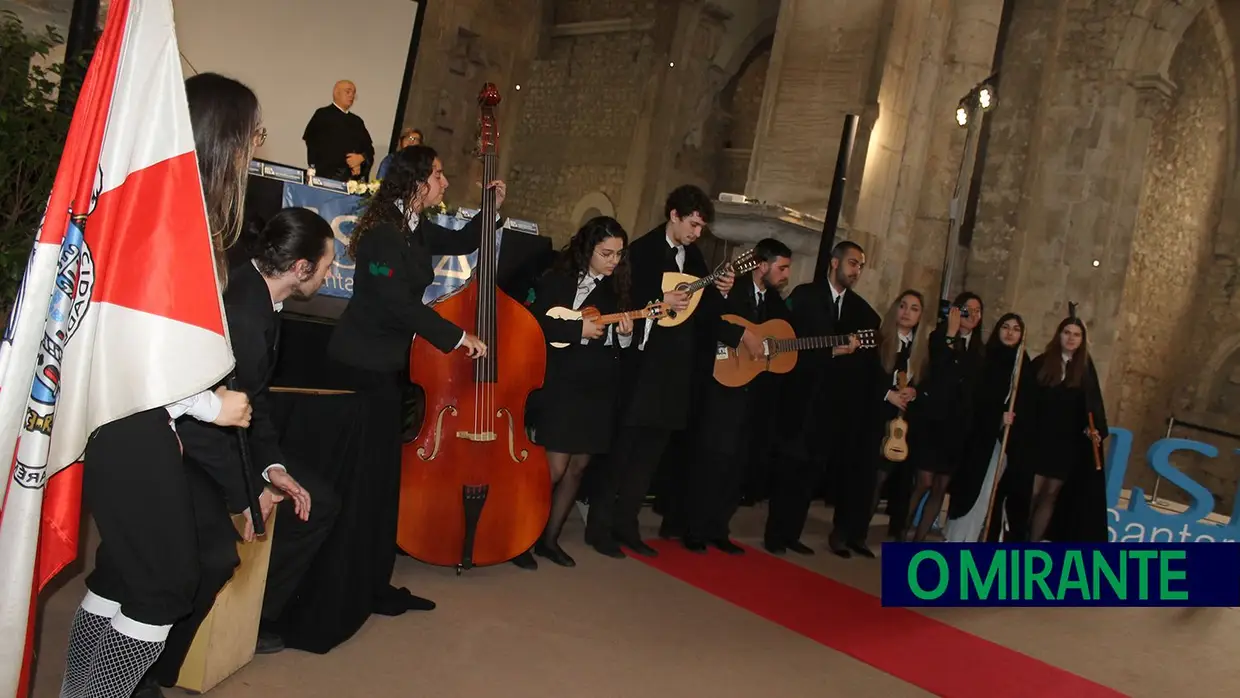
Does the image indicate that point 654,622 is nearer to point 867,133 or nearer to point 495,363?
point 495,363

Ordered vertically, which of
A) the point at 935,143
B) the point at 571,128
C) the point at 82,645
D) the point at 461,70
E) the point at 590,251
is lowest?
the point at 82,645

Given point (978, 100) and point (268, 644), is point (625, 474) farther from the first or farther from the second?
point (978, 100)

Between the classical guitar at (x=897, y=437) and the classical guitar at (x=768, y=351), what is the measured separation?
2.00 feet

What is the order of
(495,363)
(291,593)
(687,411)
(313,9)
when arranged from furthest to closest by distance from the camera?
(313,9) → (687,411) → (495,363) → (291,593)

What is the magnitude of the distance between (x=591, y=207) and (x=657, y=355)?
10.7m

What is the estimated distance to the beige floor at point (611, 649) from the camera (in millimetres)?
2824

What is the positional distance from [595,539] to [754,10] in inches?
450

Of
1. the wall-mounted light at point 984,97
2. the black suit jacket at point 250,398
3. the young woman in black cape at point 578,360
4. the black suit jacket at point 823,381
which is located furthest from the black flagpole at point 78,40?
the wall-mounted light at point 984,97

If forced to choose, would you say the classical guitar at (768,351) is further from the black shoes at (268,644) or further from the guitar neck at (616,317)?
the black shoes at (268,644)

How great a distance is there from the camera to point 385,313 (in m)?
3.36

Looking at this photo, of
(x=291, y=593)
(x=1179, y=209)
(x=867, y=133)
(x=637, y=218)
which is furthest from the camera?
(x=637, y=218)

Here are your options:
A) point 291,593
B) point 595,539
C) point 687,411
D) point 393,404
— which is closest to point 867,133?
point 687,411

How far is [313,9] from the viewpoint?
9836 millimetres

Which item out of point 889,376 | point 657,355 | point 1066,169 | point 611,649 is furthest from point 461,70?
point 611,649
